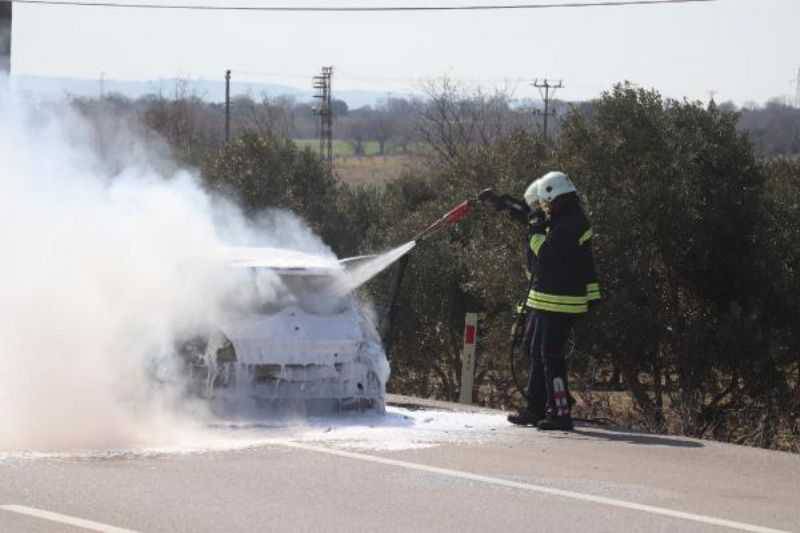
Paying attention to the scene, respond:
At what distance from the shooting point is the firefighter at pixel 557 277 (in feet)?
36.4

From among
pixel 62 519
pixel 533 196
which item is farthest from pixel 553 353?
pixel 62 519

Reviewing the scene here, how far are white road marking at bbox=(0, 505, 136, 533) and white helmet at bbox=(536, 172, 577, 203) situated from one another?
506cm

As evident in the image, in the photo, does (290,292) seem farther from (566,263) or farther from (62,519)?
(62,519)

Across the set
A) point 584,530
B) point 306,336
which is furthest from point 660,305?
point 584,530

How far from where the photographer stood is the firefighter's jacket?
1110 cm

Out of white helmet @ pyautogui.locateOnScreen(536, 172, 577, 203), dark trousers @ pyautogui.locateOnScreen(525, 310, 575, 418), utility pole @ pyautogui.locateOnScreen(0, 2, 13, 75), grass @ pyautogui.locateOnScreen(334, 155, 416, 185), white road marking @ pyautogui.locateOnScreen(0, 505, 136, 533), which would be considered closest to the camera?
white road marking @ pyautogui.locateOnScreen(0, 505, 136, 533)

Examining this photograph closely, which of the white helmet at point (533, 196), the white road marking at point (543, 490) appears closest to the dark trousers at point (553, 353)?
the white helmet at point (533, 196)

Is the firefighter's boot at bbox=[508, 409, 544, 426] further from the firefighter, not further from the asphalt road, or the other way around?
the asphalt road

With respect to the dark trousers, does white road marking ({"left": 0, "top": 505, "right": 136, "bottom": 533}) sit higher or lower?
lower

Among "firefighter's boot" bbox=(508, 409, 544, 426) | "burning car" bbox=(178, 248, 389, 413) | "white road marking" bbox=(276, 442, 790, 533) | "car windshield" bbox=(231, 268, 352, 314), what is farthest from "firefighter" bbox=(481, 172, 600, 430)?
"white road marking" bbox=(276, 442, 790, 533)

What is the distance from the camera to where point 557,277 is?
11.1m

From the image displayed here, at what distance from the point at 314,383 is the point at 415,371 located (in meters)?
12.8

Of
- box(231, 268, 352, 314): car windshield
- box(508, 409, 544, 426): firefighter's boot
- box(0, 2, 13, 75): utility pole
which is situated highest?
box(0, 2, 13, 75): utility pole

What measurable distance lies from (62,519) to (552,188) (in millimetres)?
5146
